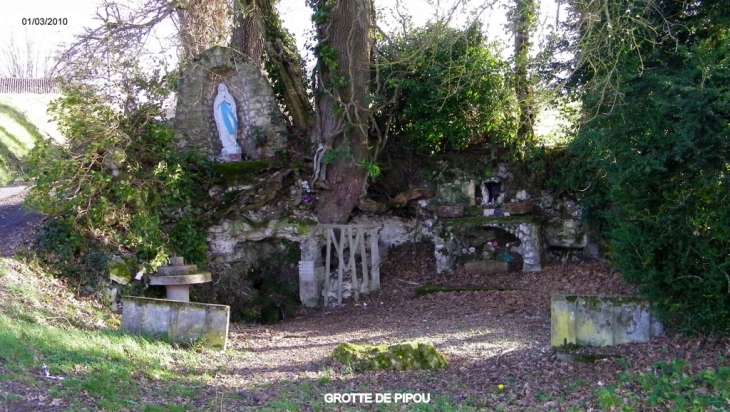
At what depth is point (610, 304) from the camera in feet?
24.4

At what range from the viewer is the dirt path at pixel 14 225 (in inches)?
416

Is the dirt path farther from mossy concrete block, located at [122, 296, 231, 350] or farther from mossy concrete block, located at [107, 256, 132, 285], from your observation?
mossy concrete block, located at [122, 296, 231, 350]

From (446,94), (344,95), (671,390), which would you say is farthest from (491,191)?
(671,390)

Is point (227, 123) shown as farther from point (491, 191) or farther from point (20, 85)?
point (20, 85)

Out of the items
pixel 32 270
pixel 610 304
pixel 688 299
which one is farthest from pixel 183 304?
pixel 688 299

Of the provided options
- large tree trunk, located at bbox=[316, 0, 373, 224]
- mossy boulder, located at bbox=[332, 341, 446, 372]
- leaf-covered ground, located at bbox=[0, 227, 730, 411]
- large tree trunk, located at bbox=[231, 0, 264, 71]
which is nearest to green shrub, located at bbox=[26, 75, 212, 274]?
leaf-covered ground, located at bbox=[0, 227, 730, 411]

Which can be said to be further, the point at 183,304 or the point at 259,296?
the point at 259,296

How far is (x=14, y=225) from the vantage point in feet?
38.3

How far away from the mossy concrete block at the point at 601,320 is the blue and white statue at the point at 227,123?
25.9 feet

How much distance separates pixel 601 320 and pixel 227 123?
8583mm

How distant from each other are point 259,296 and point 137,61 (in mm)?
4653

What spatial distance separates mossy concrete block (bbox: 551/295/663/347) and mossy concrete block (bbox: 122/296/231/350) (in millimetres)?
3869

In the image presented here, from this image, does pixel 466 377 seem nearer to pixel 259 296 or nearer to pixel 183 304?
pixel 183 304

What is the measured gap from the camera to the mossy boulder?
724 cm
